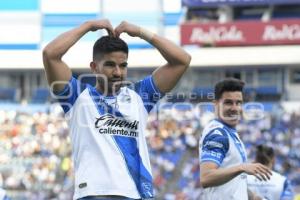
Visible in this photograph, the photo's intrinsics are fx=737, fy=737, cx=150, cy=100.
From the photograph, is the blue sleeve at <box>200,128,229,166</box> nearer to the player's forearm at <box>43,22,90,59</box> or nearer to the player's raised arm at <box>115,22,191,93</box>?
the player's raised arm at <box>115,22,191,93</box>

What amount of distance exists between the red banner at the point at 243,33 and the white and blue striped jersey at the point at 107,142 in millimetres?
28543

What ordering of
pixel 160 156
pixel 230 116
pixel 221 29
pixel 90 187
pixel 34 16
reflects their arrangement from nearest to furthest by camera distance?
pixel 90 187 → pixel 230 116 → pixel 160 156 → pixel 34 16 → pixel 221 29

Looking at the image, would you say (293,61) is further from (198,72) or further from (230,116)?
(230,116)

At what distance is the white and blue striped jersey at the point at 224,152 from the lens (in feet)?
15.3

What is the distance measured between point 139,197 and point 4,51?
93.0ft

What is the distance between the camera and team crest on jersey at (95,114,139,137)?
3.71 m

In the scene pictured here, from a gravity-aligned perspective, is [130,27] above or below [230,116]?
above

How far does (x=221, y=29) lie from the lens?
3244cm

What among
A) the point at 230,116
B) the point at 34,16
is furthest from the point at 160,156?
the point at 230,116

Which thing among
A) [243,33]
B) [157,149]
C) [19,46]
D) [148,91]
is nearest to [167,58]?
[148,91]

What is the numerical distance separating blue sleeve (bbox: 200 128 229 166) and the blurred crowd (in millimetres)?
13519

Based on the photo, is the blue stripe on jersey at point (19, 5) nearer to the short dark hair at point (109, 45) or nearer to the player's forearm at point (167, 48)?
the player's forearm at point (167, 48)

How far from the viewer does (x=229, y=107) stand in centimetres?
493

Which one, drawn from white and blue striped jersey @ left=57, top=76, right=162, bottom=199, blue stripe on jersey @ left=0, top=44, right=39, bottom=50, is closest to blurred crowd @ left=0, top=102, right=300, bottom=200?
blue stripe on jersey @ left=0, top=44, right=39, bottom=50
